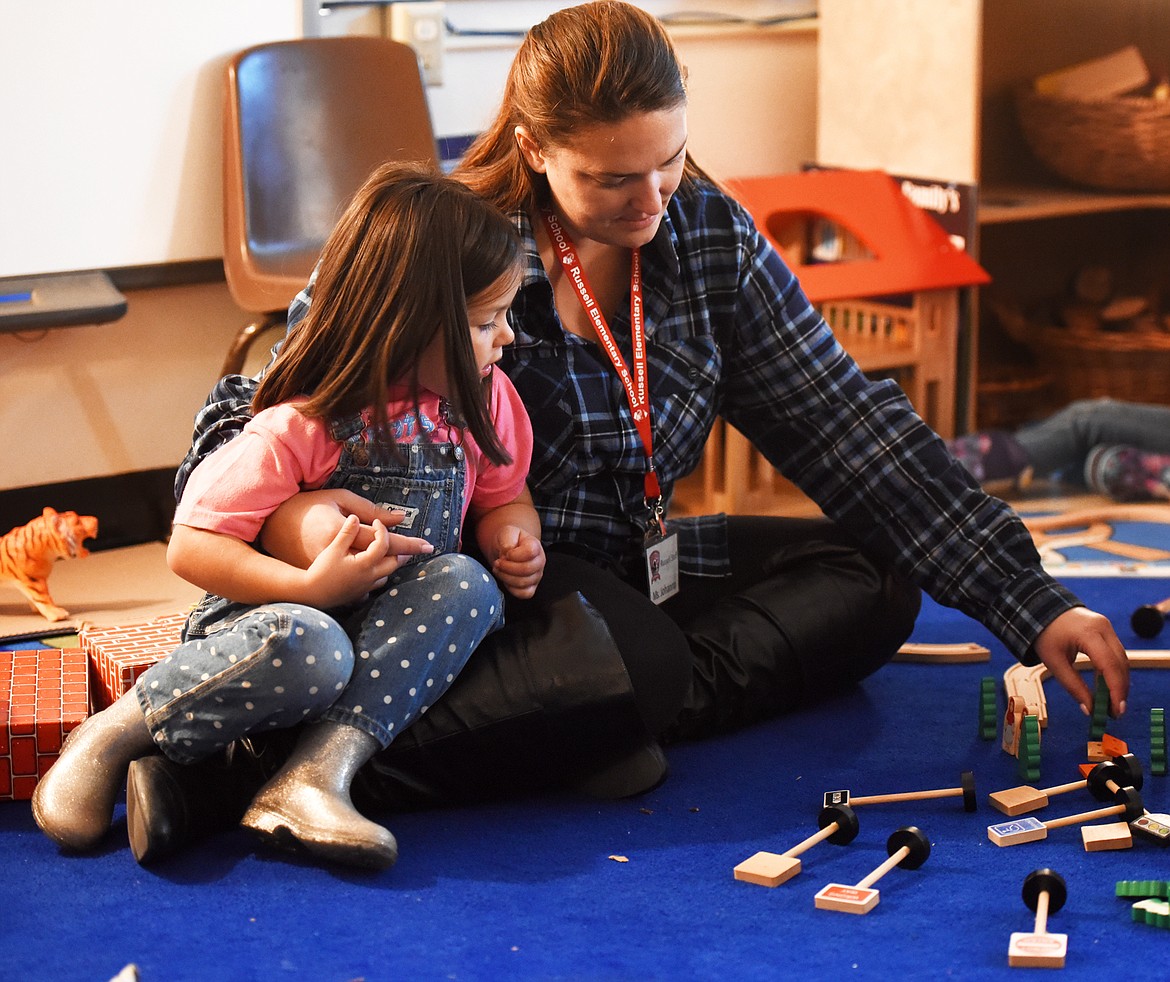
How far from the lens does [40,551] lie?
6.73ft

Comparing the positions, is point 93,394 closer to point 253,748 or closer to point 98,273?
point 98,273

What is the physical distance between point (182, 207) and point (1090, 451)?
1.59 m

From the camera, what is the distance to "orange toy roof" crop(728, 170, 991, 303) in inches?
103

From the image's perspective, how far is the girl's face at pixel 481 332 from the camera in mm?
1354

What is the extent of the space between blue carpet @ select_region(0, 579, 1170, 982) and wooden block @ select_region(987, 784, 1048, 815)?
1 cm

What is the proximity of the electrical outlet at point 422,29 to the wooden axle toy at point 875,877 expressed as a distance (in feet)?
5.68

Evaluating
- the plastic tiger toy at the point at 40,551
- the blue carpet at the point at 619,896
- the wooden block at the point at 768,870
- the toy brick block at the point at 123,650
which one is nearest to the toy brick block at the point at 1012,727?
the blue carpet at the point at 619,896

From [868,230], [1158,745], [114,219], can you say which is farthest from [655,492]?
[868,230]

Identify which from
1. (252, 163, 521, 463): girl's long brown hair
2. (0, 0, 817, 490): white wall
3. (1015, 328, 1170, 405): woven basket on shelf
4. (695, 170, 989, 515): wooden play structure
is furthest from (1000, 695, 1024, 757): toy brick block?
(1015, 328, 1170, 405): woven basket on shelf

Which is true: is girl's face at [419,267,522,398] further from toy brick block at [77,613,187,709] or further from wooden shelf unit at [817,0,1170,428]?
wooden shelf unit at [817,0,1170,428]

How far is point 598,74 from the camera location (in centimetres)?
140

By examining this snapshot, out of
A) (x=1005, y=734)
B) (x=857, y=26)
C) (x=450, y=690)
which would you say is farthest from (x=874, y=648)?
(x=857, y=26)

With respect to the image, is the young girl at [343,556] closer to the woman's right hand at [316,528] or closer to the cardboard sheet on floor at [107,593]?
the woman's right hand at [316,528]

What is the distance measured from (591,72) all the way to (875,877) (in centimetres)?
76
